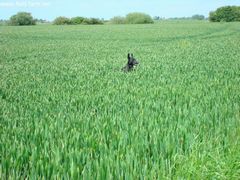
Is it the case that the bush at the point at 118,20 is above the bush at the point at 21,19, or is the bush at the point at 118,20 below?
below

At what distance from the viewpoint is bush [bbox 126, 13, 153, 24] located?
10879 centimetres

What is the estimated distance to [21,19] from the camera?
9775 cm


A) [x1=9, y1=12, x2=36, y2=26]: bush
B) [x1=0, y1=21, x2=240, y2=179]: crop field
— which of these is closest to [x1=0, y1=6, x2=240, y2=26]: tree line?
[x1=9, y1=12, x2=36, y2=26]: bush

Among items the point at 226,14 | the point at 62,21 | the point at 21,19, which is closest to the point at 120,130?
the point at 62,21

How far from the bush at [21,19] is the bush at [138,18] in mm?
28857

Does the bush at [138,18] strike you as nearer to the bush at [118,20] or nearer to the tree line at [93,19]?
the tree line at [93,19]

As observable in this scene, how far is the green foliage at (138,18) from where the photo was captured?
109 meters

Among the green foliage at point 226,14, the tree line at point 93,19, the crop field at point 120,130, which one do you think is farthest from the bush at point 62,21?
the crop field at point 120,130

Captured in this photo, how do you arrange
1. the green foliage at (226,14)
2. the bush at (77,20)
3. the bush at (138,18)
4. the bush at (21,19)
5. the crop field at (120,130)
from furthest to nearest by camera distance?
the bush at (138,18) < the green foliage at (226,14) < the bush at (21,19) < the bush at (77,20) < the crop field at (120,130)

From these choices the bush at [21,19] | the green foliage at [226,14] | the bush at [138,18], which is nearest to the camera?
the bush at [21,19]

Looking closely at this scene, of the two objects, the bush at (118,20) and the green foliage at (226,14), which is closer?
the green foliage at (226,14)

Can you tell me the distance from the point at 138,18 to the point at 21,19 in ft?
110

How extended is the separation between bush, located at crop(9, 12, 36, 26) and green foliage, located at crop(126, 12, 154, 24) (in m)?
28.9

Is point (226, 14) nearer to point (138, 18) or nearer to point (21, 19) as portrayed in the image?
point (138, 18)
